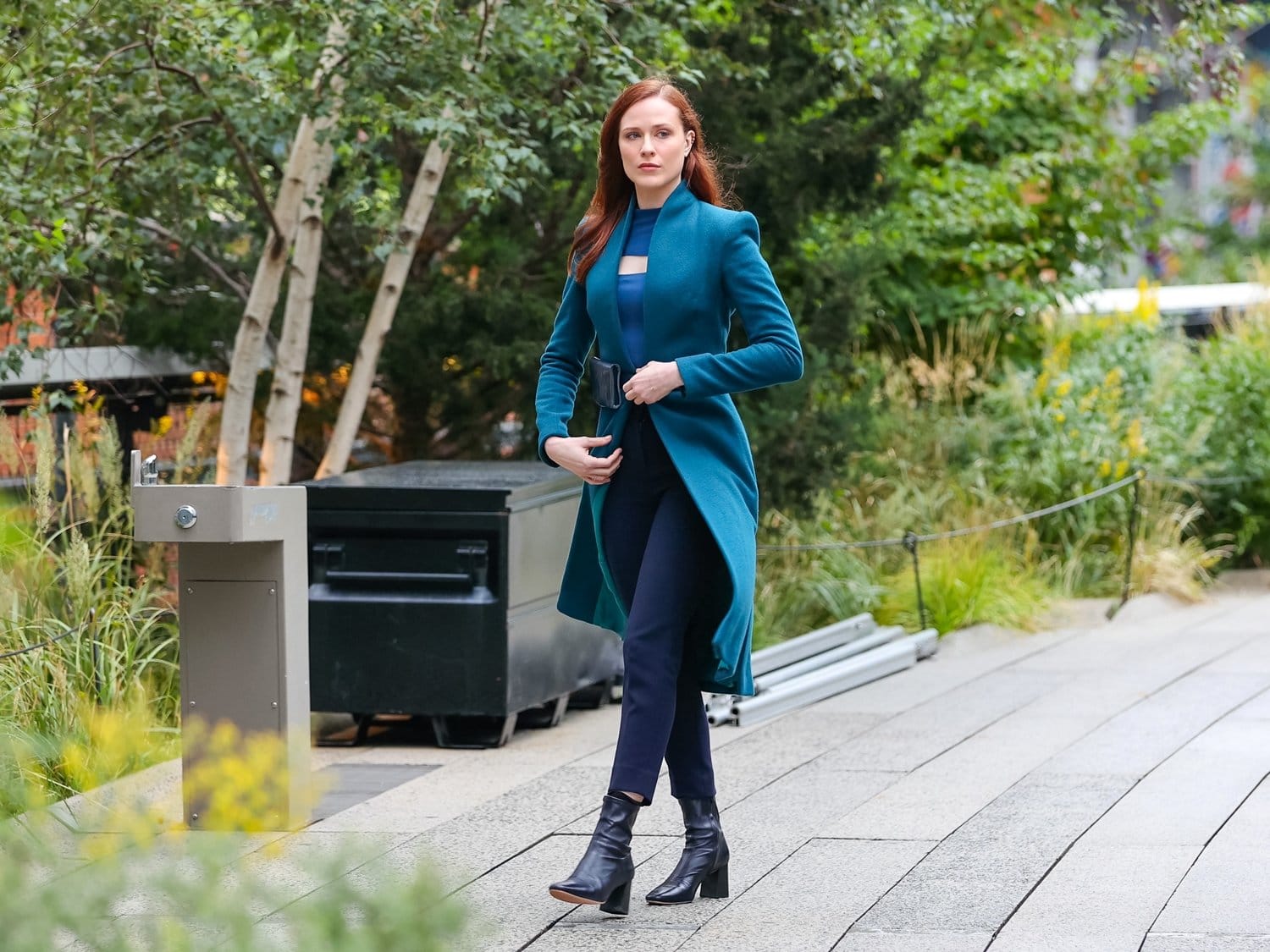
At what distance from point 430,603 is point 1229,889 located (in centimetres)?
306

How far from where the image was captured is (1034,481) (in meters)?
11.0

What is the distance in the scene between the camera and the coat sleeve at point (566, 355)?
176 inches

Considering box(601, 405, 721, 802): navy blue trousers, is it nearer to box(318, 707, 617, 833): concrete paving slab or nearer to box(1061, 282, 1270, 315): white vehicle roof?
box(318, 707, 617, 833): concrete paving slab

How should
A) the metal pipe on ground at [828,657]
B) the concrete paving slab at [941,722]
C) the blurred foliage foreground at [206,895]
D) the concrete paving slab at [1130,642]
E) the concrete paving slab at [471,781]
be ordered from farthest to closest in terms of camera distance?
the concrete paving slab at [1130,642]
the metal pipe on ground at [828,657]
the concrete paving slab at [941,722]
the concrete paving slab at [471,781]
the blurred foliage foreground at [206,895]

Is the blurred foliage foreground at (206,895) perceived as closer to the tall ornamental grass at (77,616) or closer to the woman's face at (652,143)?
the woman's face at (652,143)

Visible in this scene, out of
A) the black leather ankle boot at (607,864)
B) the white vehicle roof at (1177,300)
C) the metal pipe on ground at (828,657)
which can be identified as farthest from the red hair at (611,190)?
the white vehicle roof at (1177,300)

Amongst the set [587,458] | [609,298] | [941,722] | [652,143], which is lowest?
[941,722]

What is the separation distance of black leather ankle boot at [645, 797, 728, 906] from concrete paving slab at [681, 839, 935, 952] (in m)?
0.10

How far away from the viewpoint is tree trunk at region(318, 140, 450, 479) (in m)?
8.02

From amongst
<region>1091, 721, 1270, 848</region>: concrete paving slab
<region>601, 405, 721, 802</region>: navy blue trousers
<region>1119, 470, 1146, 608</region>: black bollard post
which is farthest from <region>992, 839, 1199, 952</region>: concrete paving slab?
<region>1119, 470, 1146, 608</region>: black bollard post

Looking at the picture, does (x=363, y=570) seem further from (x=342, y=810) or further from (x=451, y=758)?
(x=342, y=810)

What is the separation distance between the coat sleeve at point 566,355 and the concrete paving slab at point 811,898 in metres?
1.23

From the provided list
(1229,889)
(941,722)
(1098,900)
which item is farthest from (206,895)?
(941,722)

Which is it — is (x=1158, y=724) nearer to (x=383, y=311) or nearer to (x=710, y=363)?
(x=710, y=363)
